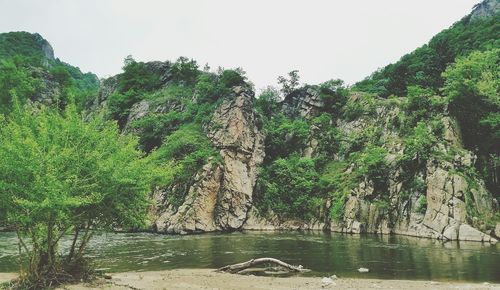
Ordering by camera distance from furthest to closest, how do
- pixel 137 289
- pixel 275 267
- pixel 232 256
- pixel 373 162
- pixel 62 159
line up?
1. pixel 373 162
2. pixel 232 256
3. pixel 275 267
4. pixel 137 289
5. pixel 62 159

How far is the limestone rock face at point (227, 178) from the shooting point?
175 ft

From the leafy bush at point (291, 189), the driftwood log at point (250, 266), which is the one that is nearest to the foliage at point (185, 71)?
the leafy bush at point (291, 189)

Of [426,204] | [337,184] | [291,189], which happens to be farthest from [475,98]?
[291,189]

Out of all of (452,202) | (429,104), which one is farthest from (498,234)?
(429,104)

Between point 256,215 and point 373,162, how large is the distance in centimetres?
1716

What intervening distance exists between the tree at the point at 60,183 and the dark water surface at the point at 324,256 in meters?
7.08

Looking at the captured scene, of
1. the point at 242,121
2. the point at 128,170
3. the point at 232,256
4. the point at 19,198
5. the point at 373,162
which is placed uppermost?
the point at 242,121

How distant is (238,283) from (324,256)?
11530mm

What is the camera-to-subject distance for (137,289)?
→ 53.6ft

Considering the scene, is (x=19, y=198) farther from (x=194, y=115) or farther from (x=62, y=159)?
(x=194, y=115)

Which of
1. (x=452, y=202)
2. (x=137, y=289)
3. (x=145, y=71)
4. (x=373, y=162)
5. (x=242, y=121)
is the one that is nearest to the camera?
(x=137, y=289)

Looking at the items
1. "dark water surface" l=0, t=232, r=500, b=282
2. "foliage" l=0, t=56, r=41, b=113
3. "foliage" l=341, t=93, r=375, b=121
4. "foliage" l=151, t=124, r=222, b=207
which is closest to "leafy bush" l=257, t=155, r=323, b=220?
"foliage" l=151, t=124, r=222, b=207

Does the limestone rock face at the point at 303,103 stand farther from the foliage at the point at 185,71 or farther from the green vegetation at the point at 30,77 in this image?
the green vegetation at the point at 30,77

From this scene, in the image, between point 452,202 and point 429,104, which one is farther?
point 429,104
